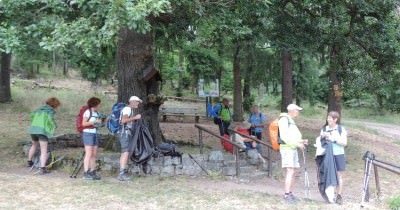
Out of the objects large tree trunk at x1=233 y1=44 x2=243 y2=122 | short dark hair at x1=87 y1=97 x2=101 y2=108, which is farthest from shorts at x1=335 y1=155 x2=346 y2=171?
large tree trunk at x1=233 y1=44 x2=243 y2=122

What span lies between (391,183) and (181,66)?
2307 cm

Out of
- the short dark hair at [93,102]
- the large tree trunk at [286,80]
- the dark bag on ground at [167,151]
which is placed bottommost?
the dark bag on ground at [167,151]

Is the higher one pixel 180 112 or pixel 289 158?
pixel 180 112

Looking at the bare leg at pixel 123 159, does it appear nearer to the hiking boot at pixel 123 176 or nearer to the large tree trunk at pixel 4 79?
the hiking boot at pixel 123 176

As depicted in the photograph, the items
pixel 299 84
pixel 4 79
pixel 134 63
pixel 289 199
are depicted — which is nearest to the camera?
pixel 289 199

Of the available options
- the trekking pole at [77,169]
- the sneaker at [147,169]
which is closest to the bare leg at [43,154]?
the trekking pole at [77,169]

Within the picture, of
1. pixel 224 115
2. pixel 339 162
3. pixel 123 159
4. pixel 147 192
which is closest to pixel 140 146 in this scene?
pixel 123 159

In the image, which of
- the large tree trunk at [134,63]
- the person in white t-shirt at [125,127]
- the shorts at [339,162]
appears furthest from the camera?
the large tree trunk at [134,63]

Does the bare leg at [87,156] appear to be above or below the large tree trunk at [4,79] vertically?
below

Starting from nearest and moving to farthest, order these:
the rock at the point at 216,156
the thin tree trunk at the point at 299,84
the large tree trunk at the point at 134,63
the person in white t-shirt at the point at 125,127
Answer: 1. the person in white t-shirt at the point at 125,127
2. the rock at the point at 216,156
3. the large tree trunk at the point at 134,63
4. the thin tree trunk at the point at 299,84

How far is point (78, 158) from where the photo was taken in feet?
31.5

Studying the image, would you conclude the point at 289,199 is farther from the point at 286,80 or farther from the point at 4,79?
the point at 4,79

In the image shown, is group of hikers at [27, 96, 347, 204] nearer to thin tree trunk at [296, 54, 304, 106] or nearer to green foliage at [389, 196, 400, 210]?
green foliage at [389, 196, 400, 210]

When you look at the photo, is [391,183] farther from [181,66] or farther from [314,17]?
[181,66]
